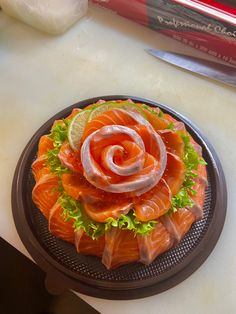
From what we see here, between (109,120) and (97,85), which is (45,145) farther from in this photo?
(97,85)

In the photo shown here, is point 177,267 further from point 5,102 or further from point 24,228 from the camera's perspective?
point 5,102

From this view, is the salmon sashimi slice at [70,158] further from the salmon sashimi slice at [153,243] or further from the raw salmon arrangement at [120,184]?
the salmon sashimi slice at [153,243]

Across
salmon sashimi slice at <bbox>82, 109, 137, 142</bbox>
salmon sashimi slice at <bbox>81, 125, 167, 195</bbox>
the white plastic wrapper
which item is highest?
the white plastic wrapper

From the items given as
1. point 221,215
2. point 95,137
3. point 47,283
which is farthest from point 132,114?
point 47,283

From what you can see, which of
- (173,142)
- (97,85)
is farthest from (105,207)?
(97,85)

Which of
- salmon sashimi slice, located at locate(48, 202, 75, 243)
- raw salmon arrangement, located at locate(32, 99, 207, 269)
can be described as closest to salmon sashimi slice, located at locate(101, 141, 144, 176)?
raw salmon arrangement, located at locate(32, 99, 207, 269)

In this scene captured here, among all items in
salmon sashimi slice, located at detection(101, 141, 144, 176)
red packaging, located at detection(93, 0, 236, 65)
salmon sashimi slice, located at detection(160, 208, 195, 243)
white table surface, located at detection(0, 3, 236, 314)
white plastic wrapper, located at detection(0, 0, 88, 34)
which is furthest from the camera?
white plastic wrapper, located at detection(0, 0, 88, 34)

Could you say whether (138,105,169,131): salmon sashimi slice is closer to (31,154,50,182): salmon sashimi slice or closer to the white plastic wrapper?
(31,154,50,182): salmon sashimi slice
